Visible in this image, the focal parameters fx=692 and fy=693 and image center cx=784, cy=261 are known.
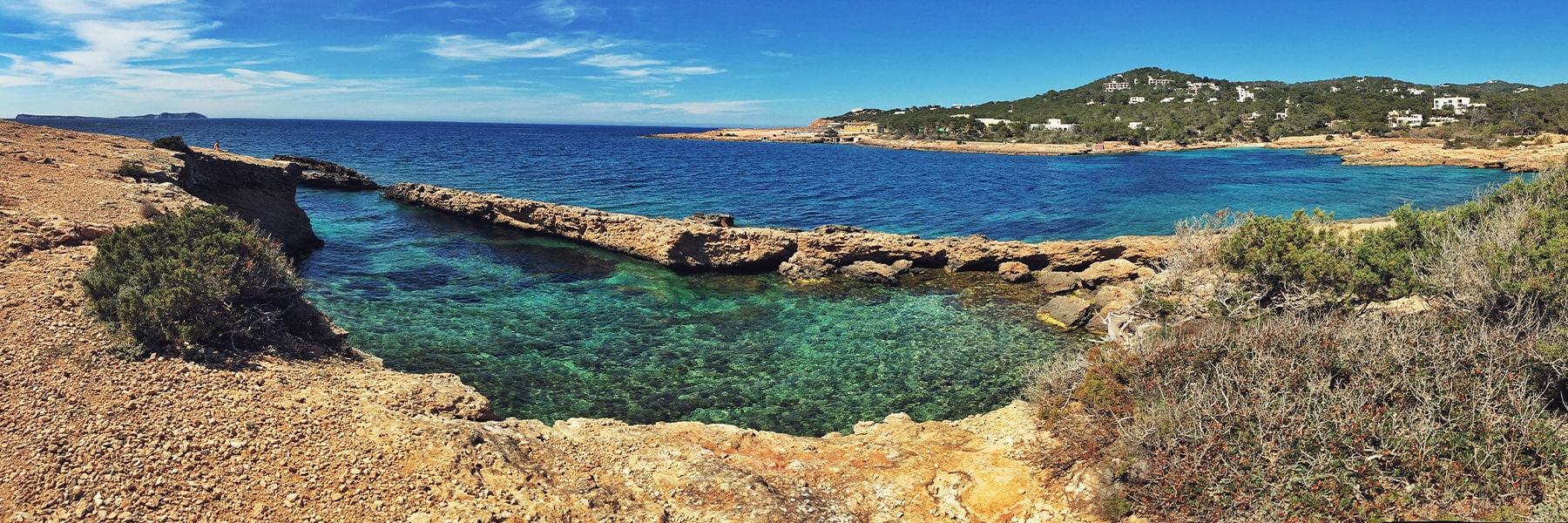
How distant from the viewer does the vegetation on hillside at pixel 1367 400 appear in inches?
241

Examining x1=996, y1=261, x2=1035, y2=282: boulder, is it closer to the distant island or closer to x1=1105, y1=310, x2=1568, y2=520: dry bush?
x1=1105, y1=310, x2=1568, y2=520: dry bush

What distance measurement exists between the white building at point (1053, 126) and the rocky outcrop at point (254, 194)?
118860 mm

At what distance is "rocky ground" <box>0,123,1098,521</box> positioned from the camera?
6.39 metres

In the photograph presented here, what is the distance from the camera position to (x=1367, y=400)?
6.91m

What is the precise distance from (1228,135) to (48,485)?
137m

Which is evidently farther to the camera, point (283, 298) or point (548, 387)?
point (548, 387)

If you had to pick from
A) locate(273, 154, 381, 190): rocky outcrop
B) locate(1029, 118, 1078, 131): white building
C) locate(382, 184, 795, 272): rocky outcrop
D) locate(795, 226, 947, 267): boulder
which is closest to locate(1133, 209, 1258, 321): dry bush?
locate(795, 226, 947, 267): boulder

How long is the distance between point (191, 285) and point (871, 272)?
54.3 feet

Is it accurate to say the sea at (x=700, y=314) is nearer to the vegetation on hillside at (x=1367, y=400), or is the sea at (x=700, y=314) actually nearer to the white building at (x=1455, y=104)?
the vegetation on hillside at (x=1367, y=400)

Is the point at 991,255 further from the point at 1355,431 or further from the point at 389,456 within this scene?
the point at 389,456

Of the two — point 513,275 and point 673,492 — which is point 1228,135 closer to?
point 513,275

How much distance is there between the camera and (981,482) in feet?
26.4

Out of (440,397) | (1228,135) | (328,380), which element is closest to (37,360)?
(328,380)

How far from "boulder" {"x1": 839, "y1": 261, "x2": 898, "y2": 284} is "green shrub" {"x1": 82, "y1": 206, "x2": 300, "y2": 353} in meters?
14.9
